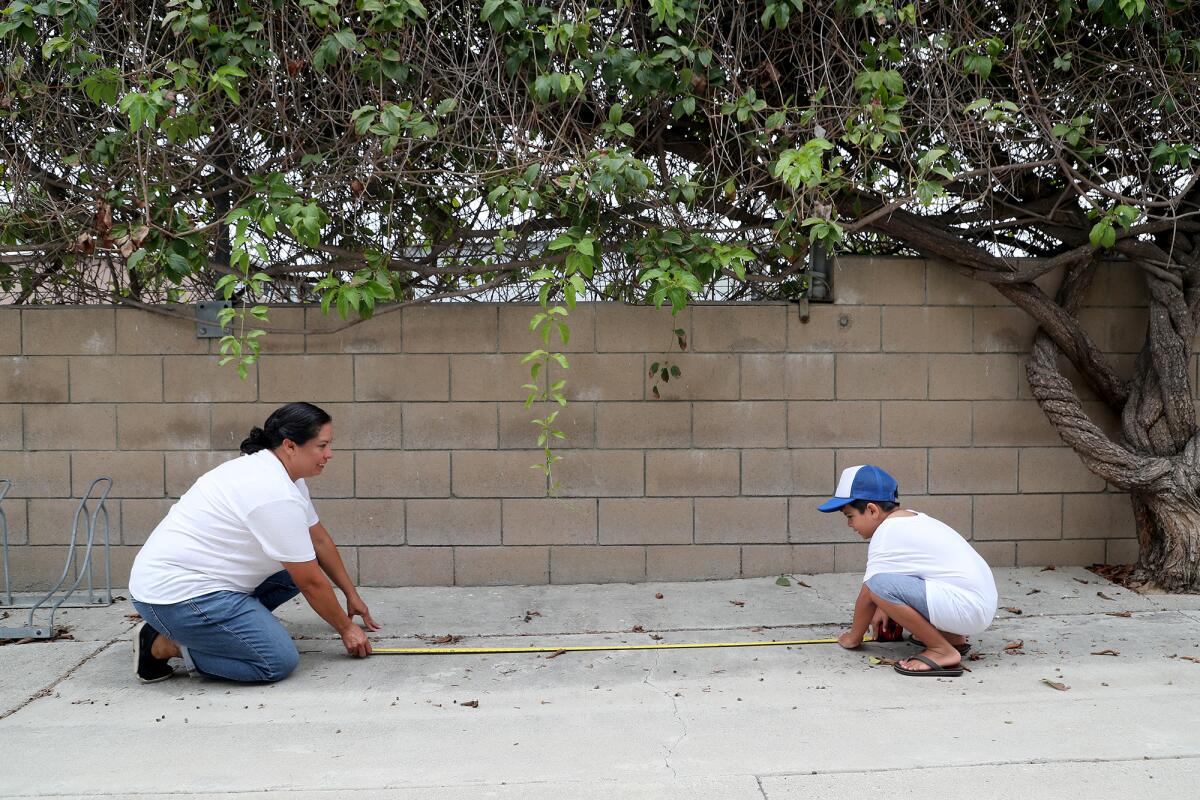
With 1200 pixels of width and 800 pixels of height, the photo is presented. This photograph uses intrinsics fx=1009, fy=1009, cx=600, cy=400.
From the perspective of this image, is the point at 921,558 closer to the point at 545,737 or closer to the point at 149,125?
the point at 545,737

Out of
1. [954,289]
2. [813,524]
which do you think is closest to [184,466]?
[813,524]

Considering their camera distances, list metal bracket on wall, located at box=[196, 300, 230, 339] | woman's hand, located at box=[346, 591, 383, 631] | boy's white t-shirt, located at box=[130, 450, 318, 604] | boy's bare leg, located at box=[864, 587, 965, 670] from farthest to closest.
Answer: metal bracket on wall, located at box=[196, 300, 230, 339], woman's hand, located at box=[346, 591, 383, 631], boy's bare leg, located at box=[864, 587, 965, 670], boy's white t-shirt, located at box=[130, 450, 318, 604]

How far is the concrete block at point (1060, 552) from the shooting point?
5.68 meters

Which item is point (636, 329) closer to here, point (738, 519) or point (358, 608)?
point (738, 519)

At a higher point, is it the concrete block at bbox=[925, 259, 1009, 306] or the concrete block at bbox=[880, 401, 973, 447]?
the concrete block at bbox=[925, 259, 1009, 306]

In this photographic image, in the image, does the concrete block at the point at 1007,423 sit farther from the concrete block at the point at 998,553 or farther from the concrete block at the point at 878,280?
the concrete block at the point at 878,280

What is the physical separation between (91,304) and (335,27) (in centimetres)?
214

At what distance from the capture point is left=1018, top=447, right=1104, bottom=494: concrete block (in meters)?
5.62

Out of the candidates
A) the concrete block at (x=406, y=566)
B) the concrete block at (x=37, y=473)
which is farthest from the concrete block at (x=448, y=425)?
the concrete block at (x=37, y=473)

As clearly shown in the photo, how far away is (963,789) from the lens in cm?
308

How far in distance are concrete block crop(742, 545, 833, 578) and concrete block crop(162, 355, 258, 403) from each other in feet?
9.36

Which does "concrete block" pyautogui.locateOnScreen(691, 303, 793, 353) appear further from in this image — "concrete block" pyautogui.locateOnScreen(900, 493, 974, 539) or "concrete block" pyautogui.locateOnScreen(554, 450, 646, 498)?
"concrete block" pyautogui.locateOnScreen(900, 493, 974, 539)

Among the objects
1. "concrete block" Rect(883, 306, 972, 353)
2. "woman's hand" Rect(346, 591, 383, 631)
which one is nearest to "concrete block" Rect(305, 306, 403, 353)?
"woman's hand" Rect(346, 591, 383, 631)

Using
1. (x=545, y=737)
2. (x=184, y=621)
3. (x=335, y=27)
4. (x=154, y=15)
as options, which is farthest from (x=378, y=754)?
(x=154, y=15)
